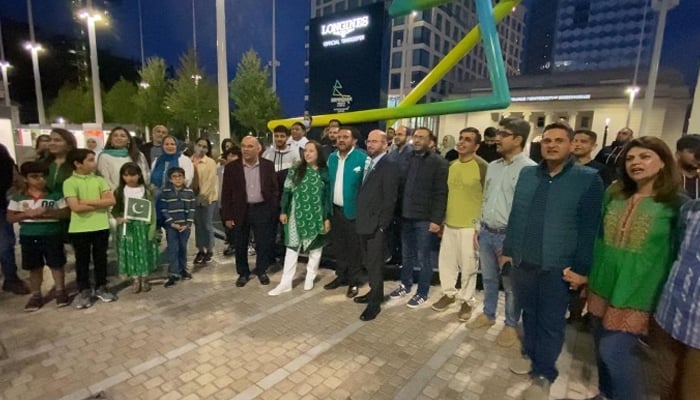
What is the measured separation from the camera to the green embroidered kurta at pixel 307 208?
4.60 m

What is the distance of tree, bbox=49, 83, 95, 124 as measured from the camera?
29.6m

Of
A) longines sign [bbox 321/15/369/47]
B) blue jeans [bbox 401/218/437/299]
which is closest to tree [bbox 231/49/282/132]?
longines sign [bbox 321/15/369/47]

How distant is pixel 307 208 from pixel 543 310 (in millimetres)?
2807

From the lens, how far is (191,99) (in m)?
26.2

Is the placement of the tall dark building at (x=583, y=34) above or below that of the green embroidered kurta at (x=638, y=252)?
above

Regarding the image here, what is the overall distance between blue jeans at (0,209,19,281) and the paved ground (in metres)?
0.30

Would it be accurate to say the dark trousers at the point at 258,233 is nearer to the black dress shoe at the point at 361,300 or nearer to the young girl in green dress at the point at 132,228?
the young girl in green dress at the point at 132,228

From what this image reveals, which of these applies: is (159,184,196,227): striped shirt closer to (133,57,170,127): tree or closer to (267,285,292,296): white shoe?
(267,285,292,296): white shoe

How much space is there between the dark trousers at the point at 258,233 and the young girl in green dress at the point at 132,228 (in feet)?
3.46

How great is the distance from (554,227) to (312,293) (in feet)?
9.88

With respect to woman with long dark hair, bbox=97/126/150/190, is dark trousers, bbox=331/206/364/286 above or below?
below

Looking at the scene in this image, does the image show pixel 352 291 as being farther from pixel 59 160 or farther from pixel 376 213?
pixel 59 160

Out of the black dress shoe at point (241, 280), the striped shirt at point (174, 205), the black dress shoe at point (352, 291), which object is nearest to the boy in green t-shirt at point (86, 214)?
the striped shirt at point (174, 205)

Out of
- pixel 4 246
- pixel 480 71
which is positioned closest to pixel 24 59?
pixel 4 246
